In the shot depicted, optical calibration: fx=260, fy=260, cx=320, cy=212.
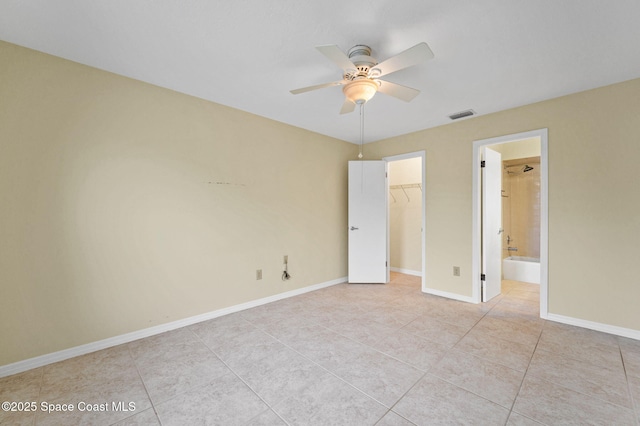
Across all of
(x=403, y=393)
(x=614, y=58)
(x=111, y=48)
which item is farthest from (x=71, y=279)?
(x=614, y=58)

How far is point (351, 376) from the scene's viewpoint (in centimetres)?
189

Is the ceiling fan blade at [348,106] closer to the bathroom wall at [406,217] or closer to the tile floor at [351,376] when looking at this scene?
the tile floor at [351,376]

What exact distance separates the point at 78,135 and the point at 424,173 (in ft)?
13.2

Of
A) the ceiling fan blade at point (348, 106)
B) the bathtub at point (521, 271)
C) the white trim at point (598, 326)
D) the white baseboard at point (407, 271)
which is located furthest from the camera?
the white baseboard at point (407, 271)

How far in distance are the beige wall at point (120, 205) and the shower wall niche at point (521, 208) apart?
450 cm

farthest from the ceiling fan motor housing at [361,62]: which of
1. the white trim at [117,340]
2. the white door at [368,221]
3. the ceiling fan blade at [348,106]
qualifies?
the white trim at [117,340]

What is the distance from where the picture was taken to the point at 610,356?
6.97ft

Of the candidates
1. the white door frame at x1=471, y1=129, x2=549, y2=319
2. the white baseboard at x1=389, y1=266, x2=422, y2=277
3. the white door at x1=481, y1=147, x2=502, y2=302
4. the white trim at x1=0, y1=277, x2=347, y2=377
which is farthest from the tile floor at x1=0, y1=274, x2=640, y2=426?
the white baseboard at x1=389, y1=266, x2=422, y2=277

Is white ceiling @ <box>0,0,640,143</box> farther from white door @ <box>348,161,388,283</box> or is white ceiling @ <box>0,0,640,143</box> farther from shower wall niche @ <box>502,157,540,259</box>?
shower wall niche @ <box>502,157,540,259</box>

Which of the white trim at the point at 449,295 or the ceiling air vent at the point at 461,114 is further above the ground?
the ceiling air vent at the point at 461,114

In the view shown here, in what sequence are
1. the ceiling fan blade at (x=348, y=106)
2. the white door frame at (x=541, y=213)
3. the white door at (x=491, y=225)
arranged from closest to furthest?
the ceiling fan blade at (x=348, y=106) < the white door frame at (x=541, y=213) < the white door at (x=491, y=225)

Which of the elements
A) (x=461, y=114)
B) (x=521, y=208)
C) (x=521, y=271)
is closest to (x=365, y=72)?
(x=461, y=114)

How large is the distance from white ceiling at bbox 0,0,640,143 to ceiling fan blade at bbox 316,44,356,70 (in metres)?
0.26

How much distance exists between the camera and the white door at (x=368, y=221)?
4.37m
